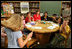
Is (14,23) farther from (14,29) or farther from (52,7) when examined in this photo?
(52,7)

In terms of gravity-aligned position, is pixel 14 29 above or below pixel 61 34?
above

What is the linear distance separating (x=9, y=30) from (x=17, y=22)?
0.14m

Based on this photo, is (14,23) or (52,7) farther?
(52,7)

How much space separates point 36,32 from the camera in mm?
1410

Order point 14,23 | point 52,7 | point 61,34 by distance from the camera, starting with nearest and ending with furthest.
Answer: point 14,23 < point 52,7 < point 61,34

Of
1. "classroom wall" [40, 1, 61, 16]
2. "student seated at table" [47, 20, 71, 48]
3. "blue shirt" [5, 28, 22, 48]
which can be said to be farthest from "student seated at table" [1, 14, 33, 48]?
"student seated at table" [47, 20, 71, 48]

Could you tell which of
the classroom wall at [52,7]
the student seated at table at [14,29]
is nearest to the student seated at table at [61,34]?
the classroom wall at [52,7]

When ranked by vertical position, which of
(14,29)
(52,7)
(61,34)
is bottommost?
(61,34)

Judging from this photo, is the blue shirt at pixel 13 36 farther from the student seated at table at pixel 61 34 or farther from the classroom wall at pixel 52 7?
the student seated at table at pixel 61 34

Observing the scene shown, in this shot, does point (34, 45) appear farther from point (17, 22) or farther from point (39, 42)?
point (17, 22)

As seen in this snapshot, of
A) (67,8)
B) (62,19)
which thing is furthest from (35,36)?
(67,8)

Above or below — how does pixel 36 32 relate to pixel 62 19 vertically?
below

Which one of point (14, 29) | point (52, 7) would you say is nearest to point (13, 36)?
point (14, 29)

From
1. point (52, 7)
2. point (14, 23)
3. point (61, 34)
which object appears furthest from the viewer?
point (61, 34)
